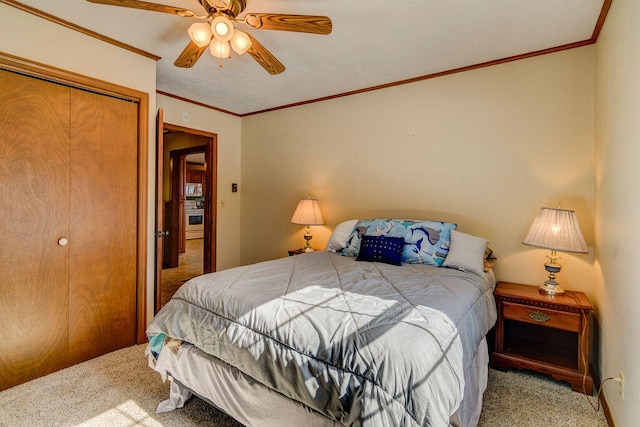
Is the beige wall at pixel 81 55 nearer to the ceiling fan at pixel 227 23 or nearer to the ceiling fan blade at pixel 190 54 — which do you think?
the ceiling fan blade at pixel 190 54

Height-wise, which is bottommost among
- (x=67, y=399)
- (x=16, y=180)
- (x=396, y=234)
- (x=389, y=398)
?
(x=67, y=399)

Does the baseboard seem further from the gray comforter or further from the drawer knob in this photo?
the gray comforter

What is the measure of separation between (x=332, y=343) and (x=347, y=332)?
0.07 m

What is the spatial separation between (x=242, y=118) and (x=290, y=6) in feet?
9.05

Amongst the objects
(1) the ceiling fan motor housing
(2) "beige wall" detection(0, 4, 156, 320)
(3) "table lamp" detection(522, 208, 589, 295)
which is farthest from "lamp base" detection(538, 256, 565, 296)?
(2) "beige wall" detection(0, 4, 156, 320)

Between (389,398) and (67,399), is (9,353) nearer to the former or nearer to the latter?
(67,399)

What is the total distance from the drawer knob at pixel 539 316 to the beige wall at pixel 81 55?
304 cm

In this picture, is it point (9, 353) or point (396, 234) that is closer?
point (9, 353)

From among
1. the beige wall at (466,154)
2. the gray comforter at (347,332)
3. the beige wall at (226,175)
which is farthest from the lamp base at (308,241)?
the gray comforter at (347,332)

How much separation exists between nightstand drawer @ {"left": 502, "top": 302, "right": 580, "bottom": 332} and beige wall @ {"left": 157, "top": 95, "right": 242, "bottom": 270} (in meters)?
3.43

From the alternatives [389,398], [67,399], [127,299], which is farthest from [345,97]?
[67,399]

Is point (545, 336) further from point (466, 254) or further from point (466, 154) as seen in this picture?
point (466, 154)

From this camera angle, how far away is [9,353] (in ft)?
6.82

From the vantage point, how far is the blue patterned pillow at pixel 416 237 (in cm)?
258
